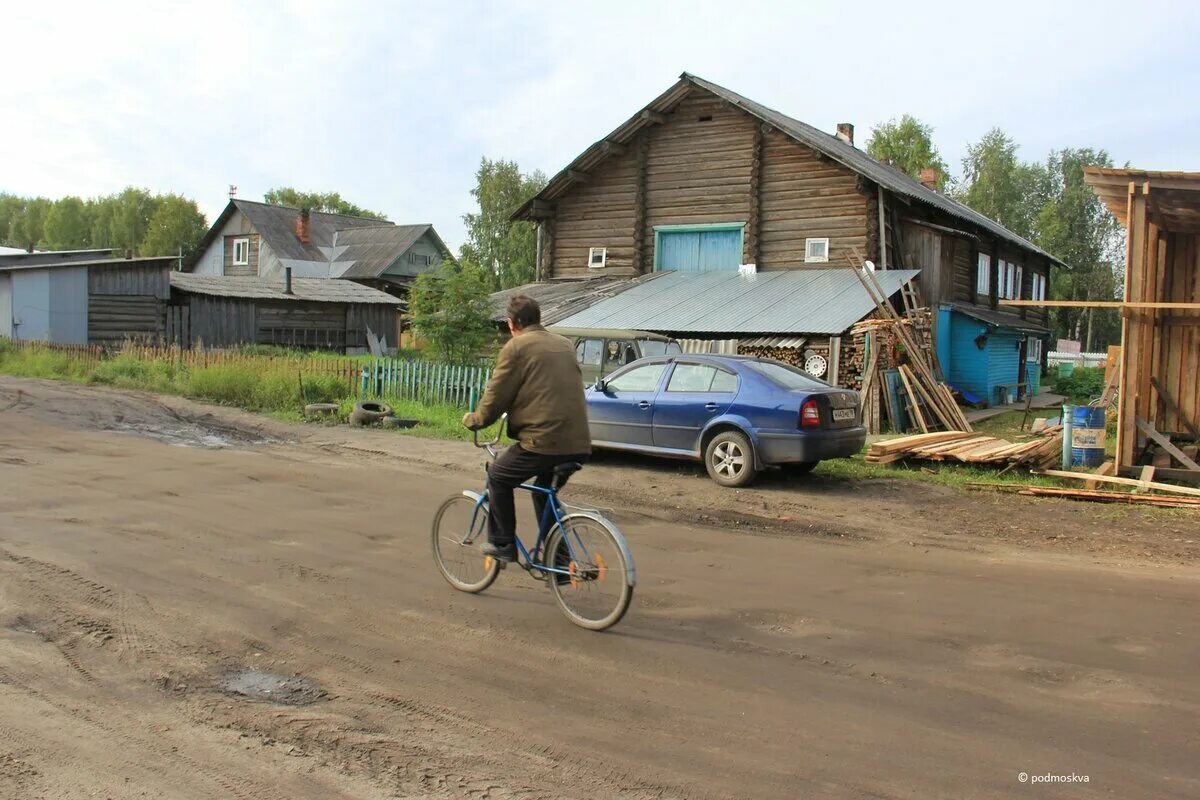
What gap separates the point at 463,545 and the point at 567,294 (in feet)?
63.0

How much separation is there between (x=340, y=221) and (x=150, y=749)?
56.8m

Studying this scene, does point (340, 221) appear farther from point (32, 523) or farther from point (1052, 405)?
point (32, 523)

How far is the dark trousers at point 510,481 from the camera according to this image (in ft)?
18.3

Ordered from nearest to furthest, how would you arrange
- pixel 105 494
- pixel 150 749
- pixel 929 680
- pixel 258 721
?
pixel 150 749 < pixel 258 721 < pixel 929 680 < pixel 105 494

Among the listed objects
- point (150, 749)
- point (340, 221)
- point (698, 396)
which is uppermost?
point (340, 221)

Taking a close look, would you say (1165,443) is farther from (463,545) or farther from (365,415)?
(365,415)

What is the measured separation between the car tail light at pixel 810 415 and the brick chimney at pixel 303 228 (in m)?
46.8

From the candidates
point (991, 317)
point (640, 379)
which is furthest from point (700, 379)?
point (991, 317)

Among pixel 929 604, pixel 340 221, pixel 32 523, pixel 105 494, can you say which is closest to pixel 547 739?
pixel 929 604

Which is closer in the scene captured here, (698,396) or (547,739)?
(547,739)

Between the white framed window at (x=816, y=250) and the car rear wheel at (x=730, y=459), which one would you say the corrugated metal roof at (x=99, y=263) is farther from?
the car rear wheel at (x=730, y=459)

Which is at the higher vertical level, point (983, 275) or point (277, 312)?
point (983, 275)

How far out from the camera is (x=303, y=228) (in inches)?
2064

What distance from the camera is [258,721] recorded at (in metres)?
4.00
